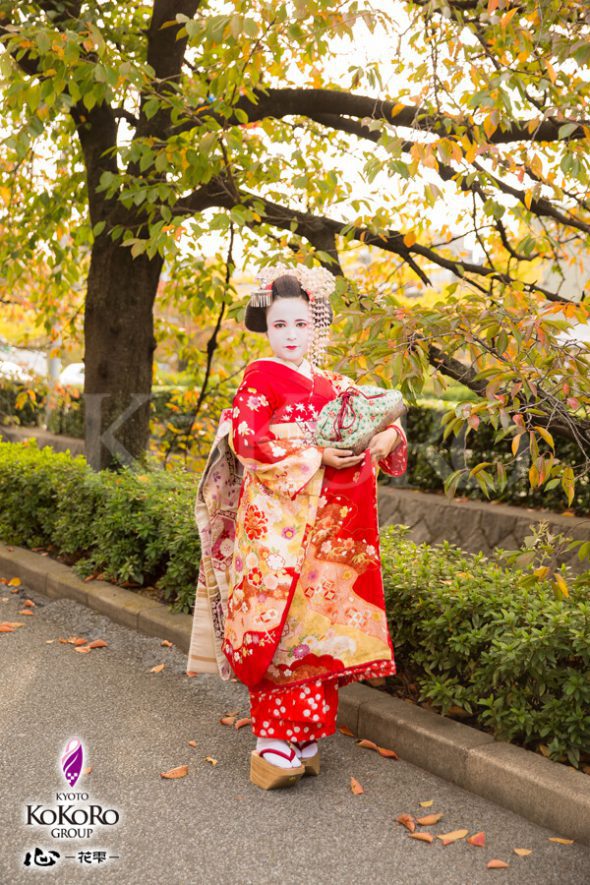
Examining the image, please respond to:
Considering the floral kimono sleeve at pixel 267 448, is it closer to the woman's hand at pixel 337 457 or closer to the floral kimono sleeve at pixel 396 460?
the woman's hand at pixel 337 457

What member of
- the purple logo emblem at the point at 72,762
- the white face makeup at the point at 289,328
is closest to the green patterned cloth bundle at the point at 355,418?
the white face makeup at the point at 289,328

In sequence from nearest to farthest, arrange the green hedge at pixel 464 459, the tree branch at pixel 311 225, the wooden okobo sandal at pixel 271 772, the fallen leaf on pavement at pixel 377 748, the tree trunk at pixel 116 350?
1. the wooden okobo sandal at pixel 271 772
2. the fallen leaf on pavement at pixel 377 748
3. the tree branch at pixel 311 225
4. the tree trunk at pixel 116 350
5. the green hedge at pixel 464 459

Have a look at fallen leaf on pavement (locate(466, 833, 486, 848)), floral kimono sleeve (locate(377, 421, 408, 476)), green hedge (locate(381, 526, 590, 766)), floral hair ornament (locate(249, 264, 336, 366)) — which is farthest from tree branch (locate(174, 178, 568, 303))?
fallen leaf on pavement (locate(466, 833, 486, 848))

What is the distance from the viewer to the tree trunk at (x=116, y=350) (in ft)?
23.5

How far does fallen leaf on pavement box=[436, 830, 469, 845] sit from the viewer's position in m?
3.03

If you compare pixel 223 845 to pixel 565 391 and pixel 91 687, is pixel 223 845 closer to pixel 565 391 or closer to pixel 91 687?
pixel 91 687

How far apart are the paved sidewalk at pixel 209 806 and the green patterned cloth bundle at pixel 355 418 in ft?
4.38

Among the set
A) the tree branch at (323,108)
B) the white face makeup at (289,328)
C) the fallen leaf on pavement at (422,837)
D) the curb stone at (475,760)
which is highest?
the tree branch at (323,108)

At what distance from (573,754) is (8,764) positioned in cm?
219

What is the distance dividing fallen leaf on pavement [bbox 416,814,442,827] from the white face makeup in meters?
1.78

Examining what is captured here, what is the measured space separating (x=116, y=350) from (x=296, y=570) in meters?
4.27

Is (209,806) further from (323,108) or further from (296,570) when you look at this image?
(323,108)

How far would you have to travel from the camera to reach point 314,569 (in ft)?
11.3

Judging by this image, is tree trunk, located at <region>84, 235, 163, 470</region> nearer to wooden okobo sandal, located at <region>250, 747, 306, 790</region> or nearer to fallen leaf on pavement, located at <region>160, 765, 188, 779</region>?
fallen leaf on pavement, located at <region>160, 765, 188, 779</region>
